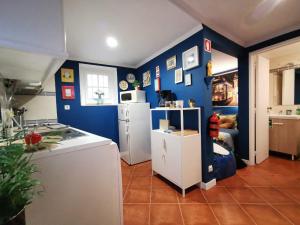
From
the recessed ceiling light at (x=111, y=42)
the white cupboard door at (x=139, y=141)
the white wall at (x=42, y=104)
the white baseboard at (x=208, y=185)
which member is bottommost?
the white baseboard at (x=208, y=185)

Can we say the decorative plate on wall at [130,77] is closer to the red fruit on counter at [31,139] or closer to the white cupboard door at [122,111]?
the white cupboard door at [122,111]

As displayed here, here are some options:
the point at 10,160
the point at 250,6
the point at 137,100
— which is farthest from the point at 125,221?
the point at 250,6

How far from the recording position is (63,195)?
86 centimetres

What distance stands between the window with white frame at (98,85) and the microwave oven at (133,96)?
12.2 inches

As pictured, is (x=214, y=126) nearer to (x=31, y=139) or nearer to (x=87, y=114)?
(x=31, y=139)

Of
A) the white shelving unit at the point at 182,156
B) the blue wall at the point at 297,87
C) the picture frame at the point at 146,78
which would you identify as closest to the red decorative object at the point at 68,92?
the picture frame at the point at 146,78

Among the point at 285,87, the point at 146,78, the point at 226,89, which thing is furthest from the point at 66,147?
the point at 226,89

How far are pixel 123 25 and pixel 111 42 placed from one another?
1.73ft

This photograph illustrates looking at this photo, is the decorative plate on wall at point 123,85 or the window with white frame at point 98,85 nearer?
the window with white frame at point 98,85

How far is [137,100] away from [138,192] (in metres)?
1.76

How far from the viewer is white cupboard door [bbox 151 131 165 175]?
2.14 metres

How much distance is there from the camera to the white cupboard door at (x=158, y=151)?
2.14m

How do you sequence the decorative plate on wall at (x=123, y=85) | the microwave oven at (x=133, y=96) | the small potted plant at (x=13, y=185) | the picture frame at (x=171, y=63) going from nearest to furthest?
the small potted plant at (x=13, y=185)
the picture frame at (x=171, y=63)
the microwave oven at (x=133, y=96)
the decorative plate on wall at (x=123, y=85)

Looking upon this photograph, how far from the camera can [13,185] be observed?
1.67ft
